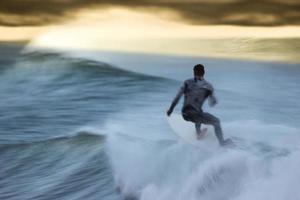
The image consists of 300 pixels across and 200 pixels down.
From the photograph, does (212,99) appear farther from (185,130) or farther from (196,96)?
(185,130)

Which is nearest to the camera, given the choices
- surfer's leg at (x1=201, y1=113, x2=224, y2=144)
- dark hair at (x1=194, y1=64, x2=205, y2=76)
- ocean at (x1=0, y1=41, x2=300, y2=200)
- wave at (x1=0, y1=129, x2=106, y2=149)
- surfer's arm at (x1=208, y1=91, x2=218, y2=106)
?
dark hair at (x1=194, y1=64, x2=205, y2=76)

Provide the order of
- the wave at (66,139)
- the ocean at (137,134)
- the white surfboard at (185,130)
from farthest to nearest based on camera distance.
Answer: the wave at (66,139) < the white surfboard at (185,130) < the ocean at (137,134)

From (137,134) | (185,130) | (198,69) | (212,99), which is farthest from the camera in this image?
(137,134)

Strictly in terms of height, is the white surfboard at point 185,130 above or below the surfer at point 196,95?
below

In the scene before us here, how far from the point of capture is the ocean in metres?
9.71

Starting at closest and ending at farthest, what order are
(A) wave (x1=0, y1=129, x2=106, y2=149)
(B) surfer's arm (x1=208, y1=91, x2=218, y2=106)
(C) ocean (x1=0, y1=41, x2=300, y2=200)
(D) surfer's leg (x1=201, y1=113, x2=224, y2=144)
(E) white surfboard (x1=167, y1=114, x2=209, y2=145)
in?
(B) surfer's arm (x1=208, y1=91, x2=218, y2=106)
(D) surfer's leg (x1=201, y1=113, x2=224, y2=144)
(C) ocean (x1=0, y1=41, x2=300, y2=200)
(E) white surfboard (x1=167, y1=114, x2=209, y2=145)
(A) wave (x1=0, y1=129, x2=106, y2=149)

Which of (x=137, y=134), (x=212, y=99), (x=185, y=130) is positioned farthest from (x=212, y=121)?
(x=137, y=134)

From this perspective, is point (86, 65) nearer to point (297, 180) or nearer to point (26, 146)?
point (26, 146)

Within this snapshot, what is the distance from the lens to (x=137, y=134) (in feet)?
48.8

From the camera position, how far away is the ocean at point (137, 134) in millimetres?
9711

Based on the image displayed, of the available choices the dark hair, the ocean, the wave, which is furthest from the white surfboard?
the wave

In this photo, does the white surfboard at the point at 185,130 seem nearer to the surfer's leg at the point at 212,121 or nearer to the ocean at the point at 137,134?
the ocean at the point at 137,134

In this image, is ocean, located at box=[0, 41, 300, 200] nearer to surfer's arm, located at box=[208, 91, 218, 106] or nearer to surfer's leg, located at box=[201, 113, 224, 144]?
surfer's leg, located at box=[201, 113, 224, 144]

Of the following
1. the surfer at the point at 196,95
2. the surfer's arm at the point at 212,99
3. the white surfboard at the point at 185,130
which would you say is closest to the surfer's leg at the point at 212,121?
the surfer at the point at 196,95
